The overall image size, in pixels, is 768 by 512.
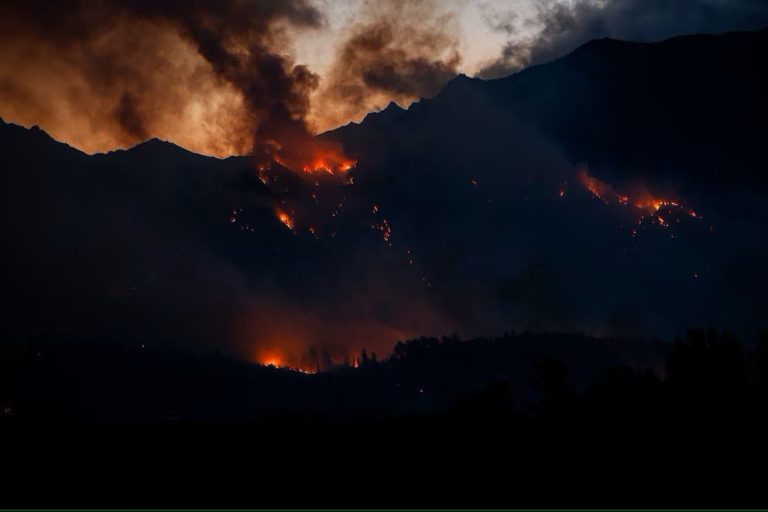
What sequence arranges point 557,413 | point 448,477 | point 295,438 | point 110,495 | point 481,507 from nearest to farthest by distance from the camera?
point 481,507 < point 448,477 < point 110,495 < point 557,413 < point 295,438

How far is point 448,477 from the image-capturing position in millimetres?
39156

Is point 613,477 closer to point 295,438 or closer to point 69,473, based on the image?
point 295,438

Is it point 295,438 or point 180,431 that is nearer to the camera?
point 295,438

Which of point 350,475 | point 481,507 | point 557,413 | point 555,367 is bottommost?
point 481,507

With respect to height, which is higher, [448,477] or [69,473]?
[69,473]

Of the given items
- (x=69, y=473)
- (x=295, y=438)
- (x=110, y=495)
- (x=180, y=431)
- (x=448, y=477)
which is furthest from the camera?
(x=180, y=431)

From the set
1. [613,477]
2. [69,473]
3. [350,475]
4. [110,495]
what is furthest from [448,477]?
[69,473]

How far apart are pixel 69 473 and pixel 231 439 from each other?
1363 cm

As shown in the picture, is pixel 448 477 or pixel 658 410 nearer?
pixel 448 477

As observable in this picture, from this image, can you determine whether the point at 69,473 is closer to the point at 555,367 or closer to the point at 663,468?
the point at 555,367

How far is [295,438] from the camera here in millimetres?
51062

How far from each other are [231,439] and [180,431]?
17832mm

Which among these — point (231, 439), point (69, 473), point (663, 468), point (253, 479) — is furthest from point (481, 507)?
point (69, 473)

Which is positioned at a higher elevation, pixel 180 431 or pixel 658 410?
pixel 180 431
